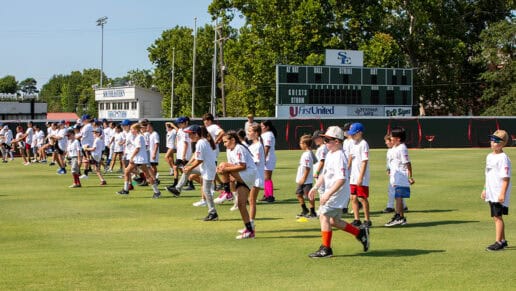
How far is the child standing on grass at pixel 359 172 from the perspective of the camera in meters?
12.6

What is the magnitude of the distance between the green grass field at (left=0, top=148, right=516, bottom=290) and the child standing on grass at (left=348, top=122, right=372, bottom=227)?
0.47 metres

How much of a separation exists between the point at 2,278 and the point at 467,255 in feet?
20.0

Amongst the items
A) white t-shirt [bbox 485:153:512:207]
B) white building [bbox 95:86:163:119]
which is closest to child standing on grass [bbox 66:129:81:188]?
white t-shirt [bbox 485:153:512:207]

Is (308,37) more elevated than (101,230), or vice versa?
(308,37)

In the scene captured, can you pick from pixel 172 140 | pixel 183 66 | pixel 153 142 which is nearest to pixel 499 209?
pixel 153 142

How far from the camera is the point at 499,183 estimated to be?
10.5 meters

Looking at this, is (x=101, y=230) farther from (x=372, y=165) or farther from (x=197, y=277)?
(x=372, y=165)

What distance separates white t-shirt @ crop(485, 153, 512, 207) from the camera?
34.4ft

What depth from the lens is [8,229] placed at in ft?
43.1

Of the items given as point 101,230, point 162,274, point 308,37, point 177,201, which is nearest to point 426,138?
point 308,37

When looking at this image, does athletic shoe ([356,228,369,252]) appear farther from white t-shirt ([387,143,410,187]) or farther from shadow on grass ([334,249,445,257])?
white t-shirt ([387,143,410,187])

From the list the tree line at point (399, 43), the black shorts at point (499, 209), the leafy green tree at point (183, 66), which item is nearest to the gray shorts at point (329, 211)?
the black shorts at point (499, 209)

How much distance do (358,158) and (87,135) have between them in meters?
13.5

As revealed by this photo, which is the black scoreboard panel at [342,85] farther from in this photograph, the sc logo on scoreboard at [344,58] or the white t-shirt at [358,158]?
the white t-shirt at [358,158]
